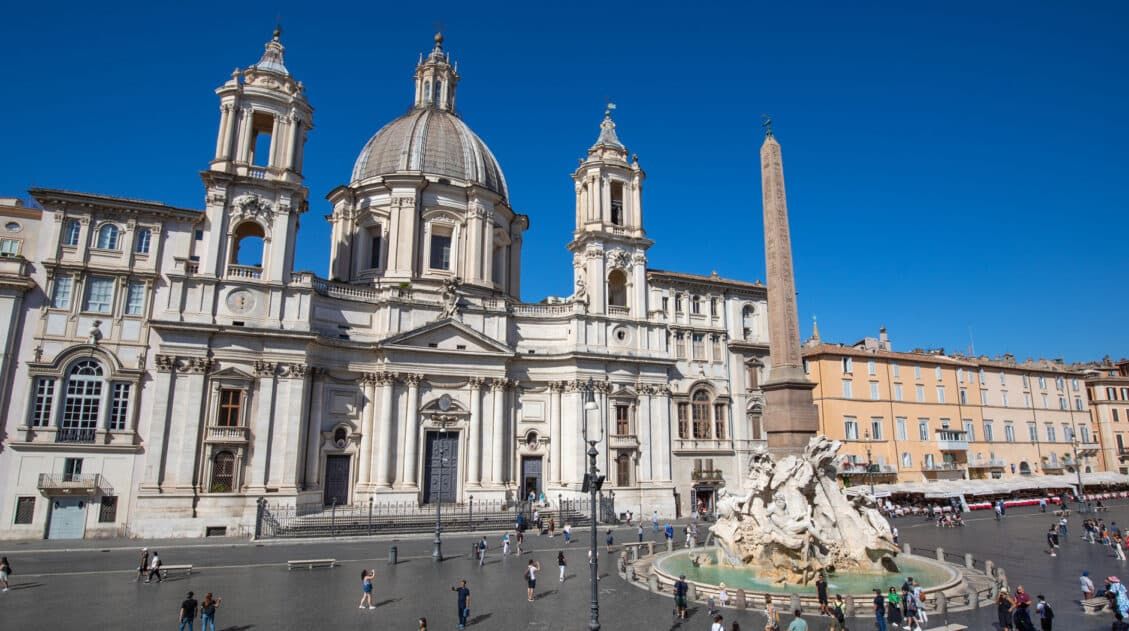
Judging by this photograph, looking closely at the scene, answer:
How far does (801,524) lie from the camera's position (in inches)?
734

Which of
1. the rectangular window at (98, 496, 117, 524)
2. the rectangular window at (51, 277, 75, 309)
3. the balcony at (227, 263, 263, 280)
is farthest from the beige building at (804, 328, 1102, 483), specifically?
the rectangular window at (51, 277, 75, 309)

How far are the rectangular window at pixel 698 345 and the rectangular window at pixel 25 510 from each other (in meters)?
34.8

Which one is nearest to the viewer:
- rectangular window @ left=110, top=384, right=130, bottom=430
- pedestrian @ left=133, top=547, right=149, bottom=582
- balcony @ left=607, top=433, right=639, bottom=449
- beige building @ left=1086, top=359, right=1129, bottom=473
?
pedestrian @ left=133, top=547, right=149, bottom=582

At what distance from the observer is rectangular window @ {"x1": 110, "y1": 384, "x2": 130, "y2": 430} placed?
3053 cm

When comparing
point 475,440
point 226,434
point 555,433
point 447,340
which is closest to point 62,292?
point 226,434

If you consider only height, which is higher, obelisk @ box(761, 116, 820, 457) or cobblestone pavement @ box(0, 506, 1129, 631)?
obelisk @ box(761, 116, 820, 457)

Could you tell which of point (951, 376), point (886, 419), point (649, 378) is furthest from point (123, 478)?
point (951, 376)

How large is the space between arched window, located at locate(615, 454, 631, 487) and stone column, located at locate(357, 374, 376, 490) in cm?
1384

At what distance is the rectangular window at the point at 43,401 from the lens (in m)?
29.4

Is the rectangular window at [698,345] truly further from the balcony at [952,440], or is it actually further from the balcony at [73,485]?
the balcony at [73,485]

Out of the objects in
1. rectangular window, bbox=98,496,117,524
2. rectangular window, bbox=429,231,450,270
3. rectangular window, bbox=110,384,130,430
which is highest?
rectangular window, bbox=429,231,450,270

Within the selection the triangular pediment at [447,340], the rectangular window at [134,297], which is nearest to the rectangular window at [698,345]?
the triangular pediment at [447,340]

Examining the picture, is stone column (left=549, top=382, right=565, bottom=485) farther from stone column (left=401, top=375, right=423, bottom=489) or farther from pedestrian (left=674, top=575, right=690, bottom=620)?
pedestrian (left=674, top=575, right=690, bottom=620)

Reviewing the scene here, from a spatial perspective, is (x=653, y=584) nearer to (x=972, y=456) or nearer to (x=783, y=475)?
(x=783, y=475)
